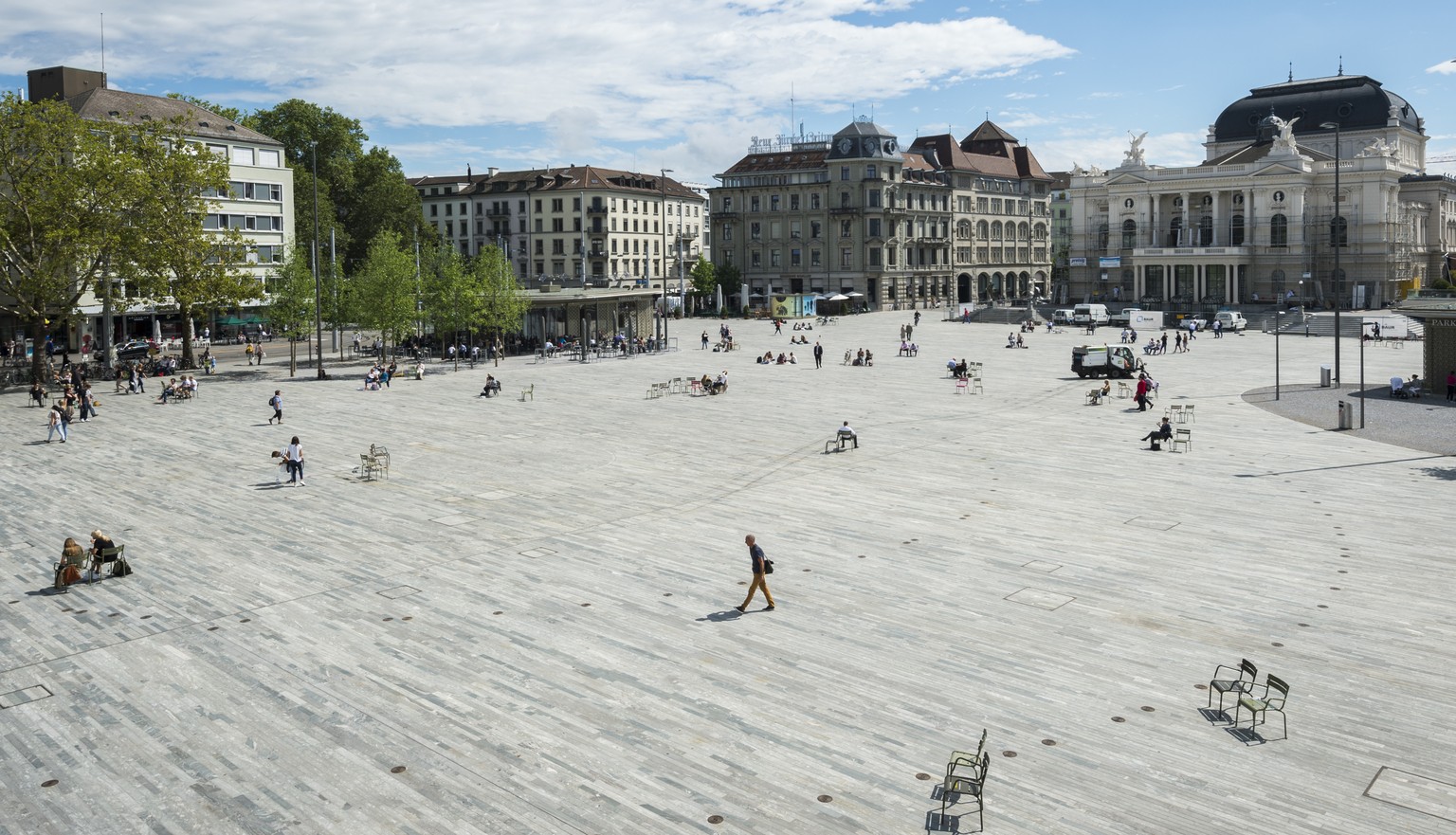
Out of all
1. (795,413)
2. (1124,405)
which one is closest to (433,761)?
(795,413)

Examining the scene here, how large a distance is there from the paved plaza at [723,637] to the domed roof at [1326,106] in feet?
333

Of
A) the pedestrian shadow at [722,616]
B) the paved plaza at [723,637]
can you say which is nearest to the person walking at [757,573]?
the pedestrian shadow at [722,616]

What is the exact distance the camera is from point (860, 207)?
124562 millimetres

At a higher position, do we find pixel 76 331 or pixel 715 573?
pixel 76 331

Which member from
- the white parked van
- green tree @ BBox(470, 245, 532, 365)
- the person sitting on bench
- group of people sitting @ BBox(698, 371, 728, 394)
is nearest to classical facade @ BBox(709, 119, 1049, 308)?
the white parked van

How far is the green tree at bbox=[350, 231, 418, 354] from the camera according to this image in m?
60.7

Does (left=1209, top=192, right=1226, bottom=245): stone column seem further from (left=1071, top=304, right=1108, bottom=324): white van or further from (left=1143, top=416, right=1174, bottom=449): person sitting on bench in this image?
(left=1143, top=416, right=1174, bottom=449): person sitting on bench

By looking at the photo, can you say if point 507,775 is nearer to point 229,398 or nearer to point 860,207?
Result: point 229,398

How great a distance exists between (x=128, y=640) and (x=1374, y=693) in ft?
58.5

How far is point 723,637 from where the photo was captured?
57.0ft

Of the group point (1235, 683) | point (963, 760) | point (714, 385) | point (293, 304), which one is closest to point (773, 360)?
point (714, 385)

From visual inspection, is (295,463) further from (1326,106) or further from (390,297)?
(1326,106)

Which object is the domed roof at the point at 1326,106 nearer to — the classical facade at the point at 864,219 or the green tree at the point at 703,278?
the classical facade at the point at 864,219

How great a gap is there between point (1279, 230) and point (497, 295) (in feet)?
273
